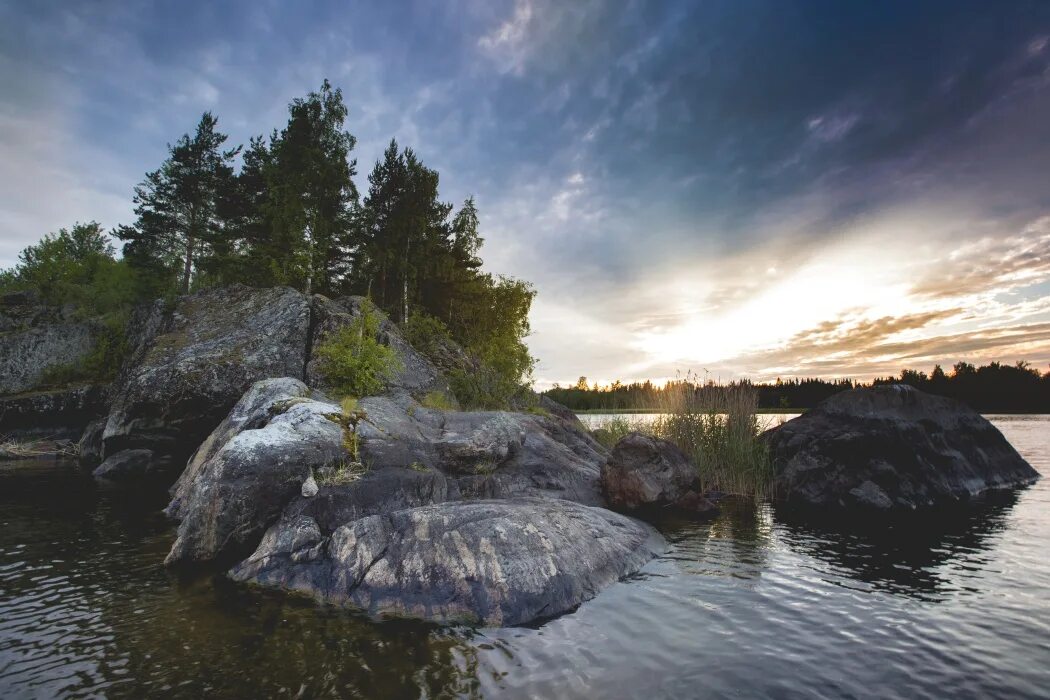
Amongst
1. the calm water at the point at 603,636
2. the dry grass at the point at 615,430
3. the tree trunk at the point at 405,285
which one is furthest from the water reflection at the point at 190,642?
the tree trunk at the point at 405,285

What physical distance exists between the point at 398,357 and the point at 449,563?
40.1ft

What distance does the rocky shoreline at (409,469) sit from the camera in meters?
7.17

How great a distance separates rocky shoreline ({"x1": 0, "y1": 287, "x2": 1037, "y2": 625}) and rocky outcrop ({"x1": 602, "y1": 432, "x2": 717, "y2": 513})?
0.18ft

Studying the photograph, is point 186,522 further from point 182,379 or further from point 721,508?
point 721,508

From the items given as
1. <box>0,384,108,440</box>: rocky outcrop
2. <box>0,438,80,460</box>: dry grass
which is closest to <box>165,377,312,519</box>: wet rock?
<box>0,438,80,460</box>: dry grass

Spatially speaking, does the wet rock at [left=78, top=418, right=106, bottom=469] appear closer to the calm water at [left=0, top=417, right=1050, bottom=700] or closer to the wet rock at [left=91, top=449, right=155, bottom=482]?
the wet rock at [left=91, top=449, right=155, bottom=482]

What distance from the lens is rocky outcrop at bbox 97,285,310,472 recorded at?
704 inches

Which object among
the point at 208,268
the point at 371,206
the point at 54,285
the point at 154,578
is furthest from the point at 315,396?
the point at 54,285

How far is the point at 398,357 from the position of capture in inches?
722

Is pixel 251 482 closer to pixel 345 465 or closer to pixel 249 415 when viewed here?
pixel 345 465

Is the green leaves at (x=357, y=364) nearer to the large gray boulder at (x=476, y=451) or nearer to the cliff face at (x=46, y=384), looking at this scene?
the large gray boulder at (x=476, y=451)

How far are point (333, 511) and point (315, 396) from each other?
5206 mm

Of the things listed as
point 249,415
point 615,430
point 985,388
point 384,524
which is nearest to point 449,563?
point 384,524

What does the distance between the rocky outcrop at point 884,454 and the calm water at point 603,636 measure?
5.52 meters
